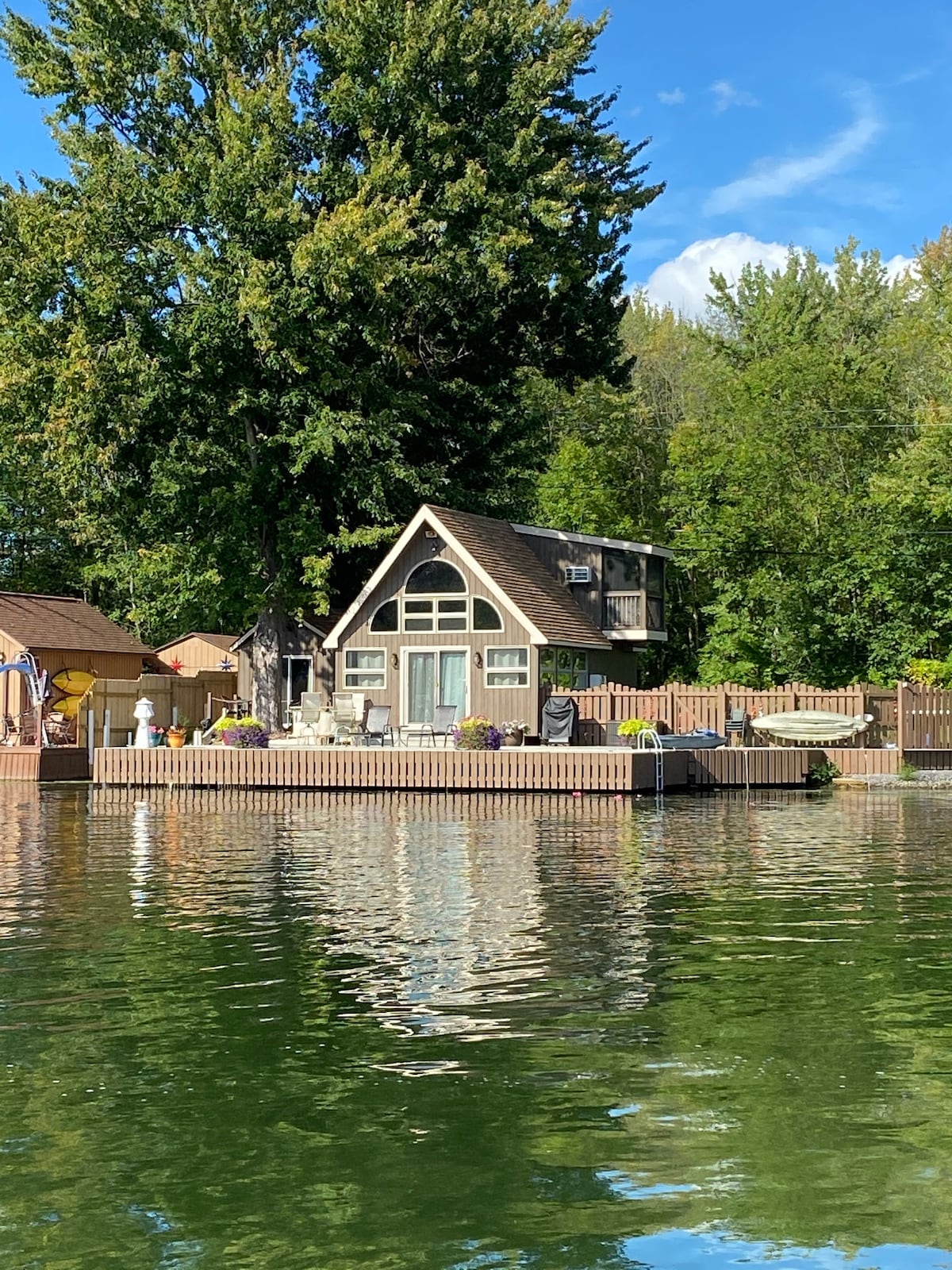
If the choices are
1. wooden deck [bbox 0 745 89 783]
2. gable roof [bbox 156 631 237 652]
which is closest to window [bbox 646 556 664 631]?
wooden deck [bbox 0 745 89 783]

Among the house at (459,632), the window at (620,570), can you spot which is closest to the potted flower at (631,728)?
the house at (459,632)

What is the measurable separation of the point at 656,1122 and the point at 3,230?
40573 millimetres

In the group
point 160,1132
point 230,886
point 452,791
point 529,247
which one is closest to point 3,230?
point 529,247

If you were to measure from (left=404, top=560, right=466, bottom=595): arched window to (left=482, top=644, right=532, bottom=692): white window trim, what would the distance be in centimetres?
165

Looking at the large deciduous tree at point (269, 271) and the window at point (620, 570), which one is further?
the window at point (620, 570)

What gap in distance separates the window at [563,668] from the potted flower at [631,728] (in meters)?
3.78

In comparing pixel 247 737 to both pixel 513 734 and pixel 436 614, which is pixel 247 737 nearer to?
pixel 513 734

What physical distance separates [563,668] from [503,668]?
226cm

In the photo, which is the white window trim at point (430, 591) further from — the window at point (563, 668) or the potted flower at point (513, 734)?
the potted flower at point (513, 734)

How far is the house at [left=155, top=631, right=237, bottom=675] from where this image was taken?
6034cm

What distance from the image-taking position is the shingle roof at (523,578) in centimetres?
3781

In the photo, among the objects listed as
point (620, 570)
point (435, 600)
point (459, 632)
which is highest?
point (620, 570)

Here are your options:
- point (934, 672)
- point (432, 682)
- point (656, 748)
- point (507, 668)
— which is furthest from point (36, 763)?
point (934, 672)

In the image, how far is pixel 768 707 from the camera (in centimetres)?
3597
